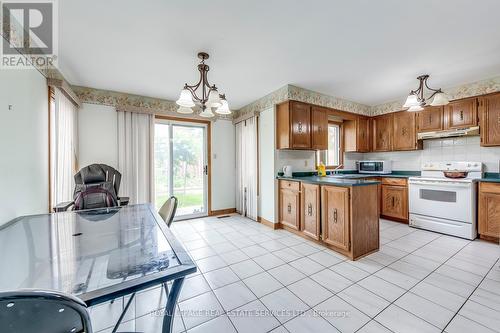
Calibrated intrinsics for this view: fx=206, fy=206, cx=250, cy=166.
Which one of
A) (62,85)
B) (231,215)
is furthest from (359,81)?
(62,85)

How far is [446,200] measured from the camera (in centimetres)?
327

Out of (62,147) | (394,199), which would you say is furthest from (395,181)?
(62,147)

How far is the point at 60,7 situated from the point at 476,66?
15.6 ft

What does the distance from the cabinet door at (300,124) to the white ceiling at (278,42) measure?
40cm

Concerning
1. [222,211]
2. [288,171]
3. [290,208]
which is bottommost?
[222,211]

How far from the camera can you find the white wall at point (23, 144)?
1636 millimetres

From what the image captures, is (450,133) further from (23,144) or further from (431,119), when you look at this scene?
(23,144)

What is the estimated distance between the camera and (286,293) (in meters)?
1.89

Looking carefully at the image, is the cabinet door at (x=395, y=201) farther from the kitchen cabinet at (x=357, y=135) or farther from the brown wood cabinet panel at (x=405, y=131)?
the kitchen cabinet at (x=357, y=135)

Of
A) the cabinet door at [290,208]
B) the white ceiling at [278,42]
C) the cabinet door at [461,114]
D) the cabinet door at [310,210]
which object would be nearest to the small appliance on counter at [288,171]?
the cabinet door at [290,208]

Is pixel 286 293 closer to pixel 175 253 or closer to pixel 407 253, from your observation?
pixel 175 253

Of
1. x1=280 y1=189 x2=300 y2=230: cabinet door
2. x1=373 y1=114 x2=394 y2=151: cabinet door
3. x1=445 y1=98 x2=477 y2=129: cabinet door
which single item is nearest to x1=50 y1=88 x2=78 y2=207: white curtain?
x1=280 y1=189 x2=300 y2=230: cabinet door

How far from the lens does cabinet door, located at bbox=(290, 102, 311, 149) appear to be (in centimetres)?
351

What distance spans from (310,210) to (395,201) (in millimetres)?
2088
